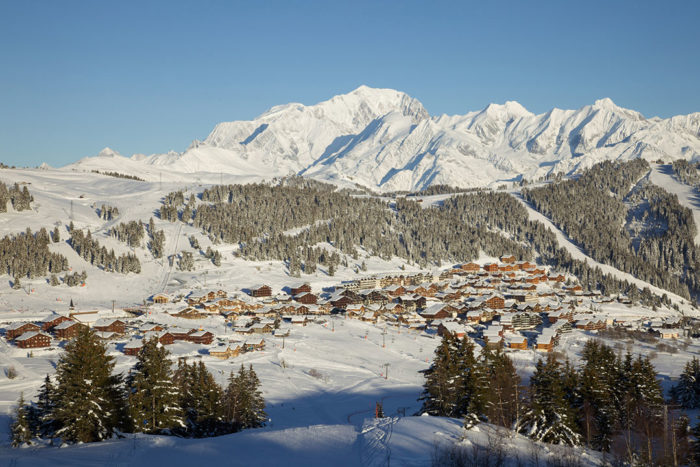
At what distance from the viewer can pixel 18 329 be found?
71125 millimetres

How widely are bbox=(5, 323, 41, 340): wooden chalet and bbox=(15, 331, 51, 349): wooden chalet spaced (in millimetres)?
2215

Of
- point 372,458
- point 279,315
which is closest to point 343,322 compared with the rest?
point 279,315

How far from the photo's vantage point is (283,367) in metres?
62.8

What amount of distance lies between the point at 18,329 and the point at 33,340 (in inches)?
206

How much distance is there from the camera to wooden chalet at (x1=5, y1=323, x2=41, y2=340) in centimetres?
7031

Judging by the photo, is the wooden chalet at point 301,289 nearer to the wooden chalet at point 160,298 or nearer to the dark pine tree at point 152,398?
the wooden chalet at point 160,298

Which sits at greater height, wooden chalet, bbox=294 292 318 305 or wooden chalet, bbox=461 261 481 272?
wooden chalet, bbox=461 261 481 272

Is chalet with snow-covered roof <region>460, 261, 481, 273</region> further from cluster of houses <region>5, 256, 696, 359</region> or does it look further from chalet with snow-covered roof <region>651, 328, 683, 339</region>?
chalet with snow-covered roof <region>651, 328, 683, 339</region>

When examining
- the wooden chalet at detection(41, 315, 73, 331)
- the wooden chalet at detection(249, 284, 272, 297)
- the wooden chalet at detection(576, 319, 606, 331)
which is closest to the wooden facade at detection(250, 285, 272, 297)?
the wooden chalet at detection(249, 284, 272, 297)

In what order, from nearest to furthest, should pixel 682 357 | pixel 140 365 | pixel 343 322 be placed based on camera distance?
pixel 140 365 < pixel 682 357 < pixel 343 322

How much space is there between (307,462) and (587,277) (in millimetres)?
151003

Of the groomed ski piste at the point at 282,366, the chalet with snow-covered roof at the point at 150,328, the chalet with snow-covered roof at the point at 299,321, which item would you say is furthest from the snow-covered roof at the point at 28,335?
the chalet with snow-covered roof at the point at 299,321

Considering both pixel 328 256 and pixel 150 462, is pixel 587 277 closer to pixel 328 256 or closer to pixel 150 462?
pixel 328 256

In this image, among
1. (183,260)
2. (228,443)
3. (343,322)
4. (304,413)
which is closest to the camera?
(228,443)
